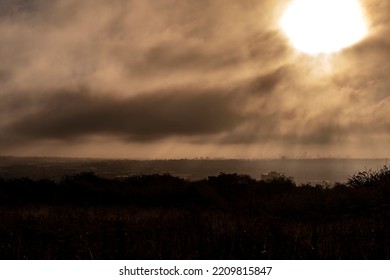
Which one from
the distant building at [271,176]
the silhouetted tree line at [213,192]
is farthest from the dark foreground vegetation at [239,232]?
the distant building at [271,176]

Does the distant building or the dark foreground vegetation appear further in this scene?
the distant building

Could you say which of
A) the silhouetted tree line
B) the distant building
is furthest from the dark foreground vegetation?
the distant building

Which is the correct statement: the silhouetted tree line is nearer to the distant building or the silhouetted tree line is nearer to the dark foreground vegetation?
the dark foreground vegetation

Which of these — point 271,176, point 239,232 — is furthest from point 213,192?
point 239,232

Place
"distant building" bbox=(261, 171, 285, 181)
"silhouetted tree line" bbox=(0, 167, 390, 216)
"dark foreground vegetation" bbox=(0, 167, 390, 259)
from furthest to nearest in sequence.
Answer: "distant building" bbox=(261, 171, 285, 181)
"silhouetted tree line" bbox=(0, 167, 390, 216)
"dark foreground vegetation" bbox=(0, 167, 390, 259)

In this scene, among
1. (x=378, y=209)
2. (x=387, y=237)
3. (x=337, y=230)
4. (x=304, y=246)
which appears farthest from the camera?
(x=378, y=209)

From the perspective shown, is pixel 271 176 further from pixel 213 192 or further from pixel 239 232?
pixel 239 232

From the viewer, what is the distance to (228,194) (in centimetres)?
2445

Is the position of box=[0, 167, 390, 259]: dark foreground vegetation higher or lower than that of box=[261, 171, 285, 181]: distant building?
lower

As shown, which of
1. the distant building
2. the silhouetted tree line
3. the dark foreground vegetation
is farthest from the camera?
the distant building

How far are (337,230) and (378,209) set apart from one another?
17.4ft

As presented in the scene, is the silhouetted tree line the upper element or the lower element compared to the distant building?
lower
